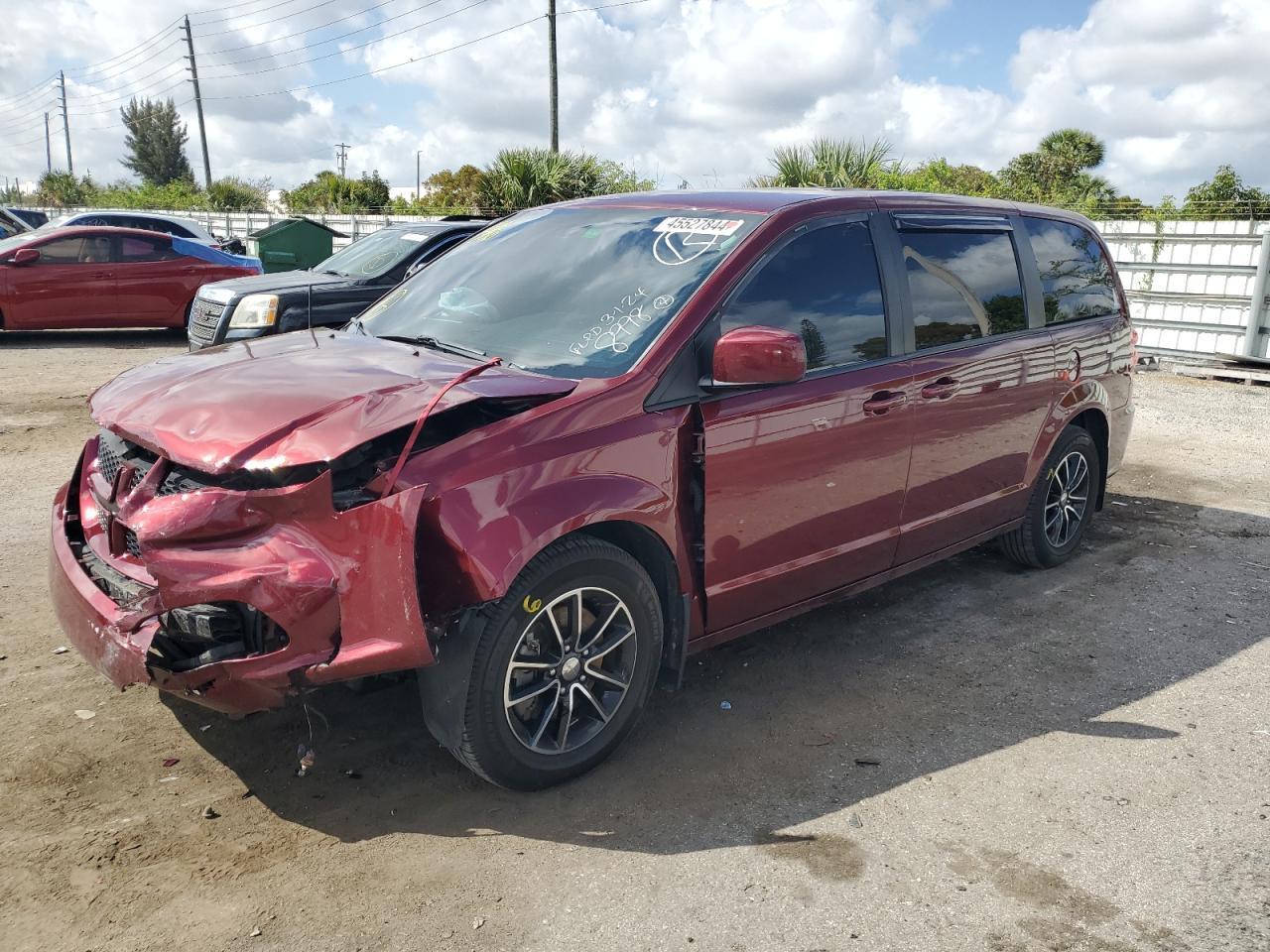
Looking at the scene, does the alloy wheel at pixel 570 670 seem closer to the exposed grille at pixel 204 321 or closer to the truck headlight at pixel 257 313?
the truck headlight at pixel 257 313

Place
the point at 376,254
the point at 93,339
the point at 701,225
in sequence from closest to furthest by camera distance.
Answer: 1. the point at 701,225
2. the point at 376,254
3. the point at 93,339

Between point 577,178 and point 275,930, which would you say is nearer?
point 275,930

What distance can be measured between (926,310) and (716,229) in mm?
1130

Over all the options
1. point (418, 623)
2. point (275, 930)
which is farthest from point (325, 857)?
point (418, 623)

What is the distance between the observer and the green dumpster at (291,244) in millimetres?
18516

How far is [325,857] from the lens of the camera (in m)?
3.01

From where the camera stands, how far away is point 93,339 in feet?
46.5

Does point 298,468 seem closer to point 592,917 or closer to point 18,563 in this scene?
point 592,917

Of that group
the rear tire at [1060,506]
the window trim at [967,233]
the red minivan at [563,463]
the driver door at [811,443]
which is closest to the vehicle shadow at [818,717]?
the rear tire at [1060,506]

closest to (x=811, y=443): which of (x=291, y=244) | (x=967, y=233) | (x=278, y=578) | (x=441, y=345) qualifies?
(x=441, y=345)

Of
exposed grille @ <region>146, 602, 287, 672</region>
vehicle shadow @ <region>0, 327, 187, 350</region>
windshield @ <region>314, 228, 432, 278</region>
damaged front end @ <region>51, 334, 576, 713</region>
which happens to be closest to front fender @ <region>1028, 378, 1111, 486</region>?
damaged front end @ <region>51, 334, 576, 713</region>

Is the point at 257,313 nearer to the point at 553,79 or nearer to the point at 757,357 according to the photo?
the point at 757,357

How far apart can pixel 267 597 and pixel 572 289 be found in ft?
5.56

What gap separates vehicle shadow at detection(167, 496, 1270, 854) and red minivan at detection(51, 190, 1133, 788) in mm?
263
